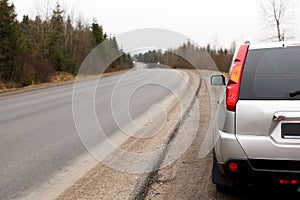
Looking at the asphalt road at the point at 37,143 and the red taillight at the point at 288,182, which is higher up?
the red taillight at the point at 288,182

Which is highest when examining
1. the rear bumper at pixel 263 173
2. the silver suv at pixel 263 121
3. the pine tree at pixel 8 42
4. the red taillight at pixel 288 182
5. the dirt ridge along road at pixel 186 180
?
the pine tree at pixel 8 42

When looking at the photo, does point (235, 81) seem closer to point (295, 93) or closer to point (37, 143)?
point (295, 93)

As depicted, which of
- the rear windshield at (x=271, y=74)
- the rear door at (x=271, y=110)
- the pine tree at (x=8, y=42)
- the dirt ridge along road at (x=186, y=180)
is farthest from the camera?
the pine tree at (x=8, y=42)

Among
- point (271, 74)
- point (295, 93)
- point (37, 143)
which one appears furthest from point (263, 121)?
point (37, 143)

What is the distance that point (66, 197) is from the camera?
11.1 ft

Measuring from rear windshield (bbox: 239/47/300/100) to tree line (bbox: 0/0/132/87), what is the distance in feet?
12.4

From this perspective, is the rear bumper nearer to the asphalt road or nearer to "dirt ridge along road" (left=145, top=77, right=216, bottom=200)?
"dirt ridge along road" (left=145, top=77, right=216, bottom=200)

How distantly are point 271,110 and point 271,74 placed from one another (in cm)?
40

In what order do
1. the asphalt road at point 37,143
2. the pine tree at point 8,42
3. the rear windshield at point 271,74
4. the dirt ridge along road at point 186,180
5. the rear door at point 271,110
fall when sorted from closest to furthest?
the rear door at point 271,110 → the rear windshield at point 271,74 → the dirt ridge along road at point 186,180 → the asphalt road at point 37,143 → the pine tree at point 8,42

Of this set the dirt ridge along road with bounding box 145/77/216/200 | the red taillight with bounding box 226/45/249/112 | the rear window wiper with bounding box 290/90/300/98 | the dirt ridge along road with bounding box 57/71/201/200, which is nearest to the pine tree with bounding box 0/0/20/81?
the dirt ridge along road with bounding box 57/71/201/200

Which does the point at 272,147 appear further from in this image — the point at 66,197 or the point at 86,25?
the point at 86,25

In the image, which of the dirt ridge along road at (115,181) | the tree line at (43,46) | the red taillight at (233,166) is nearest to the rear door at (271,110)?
the red taillight at (233,166)

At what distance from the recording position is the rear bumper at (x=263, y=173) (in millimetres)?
2599

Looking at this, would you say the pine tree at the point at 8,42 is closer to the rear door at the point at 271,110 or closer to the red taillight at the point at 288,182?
the rear door at the point at 271,110
